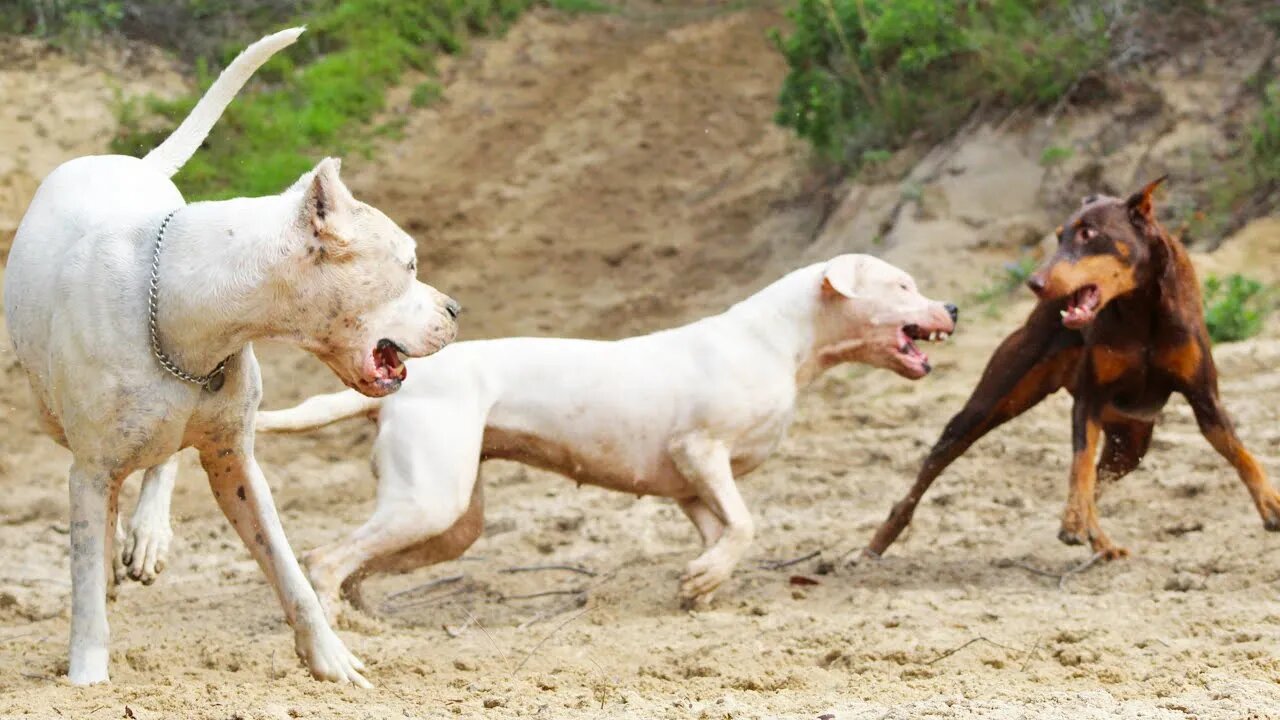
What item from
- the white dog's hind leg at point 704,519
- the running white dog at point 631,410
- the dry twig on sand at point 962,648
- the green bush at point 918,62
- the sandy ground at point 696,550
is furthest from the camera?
the green bush at point 918,62

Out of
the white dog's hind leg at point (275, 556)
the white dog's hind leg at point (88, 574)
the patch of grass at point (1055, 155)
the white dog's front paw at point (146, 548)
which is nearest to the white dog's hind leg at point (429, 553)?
the white dog's front paw at point (146, 548)

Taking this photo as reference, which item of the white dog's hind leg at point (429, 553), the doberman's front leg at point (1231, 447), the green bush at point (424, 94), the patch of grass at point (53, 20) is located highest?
the doberman's front leg at point (1231, 447)

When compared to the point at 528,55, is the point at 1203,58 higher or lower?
higher

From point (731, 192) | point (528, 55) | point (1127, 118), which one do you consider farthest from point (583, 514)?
point (528, 55)

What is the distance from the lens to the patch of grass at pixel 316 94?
13.4 meters

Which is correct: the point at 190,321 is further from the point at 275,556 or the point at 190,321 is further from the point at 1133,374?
the point at 1133,374

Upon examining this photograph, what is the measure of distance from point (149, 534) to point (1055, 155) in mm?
7179

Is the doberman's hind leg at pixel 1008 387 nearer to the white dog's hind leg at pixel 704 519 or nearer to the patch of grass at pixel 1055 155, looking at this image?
the white dog's hind leg at pixel 704 519

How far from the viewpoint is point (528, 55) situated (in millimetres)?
17078

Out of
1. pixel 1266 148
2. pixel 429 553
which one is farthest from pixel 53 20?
pixel 1266 148

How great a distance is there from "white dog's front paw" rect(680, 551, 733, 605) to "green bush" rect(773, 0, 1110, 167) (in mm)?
6463

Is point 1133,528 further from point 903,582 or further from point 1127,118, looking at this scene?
point 1127,118

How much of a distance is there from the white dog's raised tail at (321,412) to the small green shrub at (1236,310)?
4.87 meters

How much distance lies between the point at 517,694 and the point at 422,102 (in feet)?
36.7
